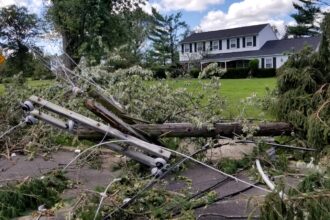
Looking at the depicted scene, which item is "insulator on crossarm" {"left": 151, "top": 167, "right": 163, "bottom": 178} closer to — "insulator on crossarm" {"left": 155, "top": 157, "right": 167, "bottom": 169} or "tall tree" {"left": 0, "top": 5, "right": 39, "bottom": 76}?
"insulator on crossarm" {"left": 155, "top": 157, "right": 167, "bottom": 169}

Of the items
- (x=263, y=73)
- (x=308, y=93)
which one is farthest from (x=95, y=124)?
(x=263, y=73)

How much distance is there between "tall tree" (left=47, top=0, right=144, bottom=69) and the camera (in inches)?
666

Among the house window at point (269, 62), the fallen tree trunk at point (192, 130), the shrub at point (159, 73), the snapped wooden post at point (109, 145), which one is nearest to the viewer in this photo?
the snapped wooden post at point (109, 145)

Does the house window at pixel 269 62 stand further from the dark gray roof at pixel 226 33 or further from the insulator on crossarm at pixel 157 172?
the insulator on crossarm at pixel 157 172

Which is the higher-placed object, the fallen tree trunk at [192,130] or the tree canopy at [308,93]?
the tree canopy at [308,93]

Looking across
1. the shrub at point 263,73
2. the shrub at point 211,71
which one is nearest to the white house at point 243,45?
the shrub at point 263,73

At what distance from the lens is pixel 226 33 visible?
48.3 m

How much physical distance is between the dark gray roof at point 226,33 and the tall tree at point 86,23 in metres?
30.2

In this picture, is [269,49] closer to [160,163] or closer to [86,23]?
[86,23]

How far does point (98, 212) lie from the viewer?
3.43 metres

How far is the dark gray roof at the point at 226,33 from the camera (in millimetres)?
46844

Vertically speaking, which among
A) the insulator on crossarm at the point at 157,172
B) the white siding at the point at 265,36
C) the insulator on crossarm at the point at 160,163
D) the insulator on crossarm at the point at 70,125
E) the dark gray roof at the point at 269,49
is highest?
the white siding at the point at 265,36

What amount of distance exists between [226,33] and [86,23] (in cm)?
3266

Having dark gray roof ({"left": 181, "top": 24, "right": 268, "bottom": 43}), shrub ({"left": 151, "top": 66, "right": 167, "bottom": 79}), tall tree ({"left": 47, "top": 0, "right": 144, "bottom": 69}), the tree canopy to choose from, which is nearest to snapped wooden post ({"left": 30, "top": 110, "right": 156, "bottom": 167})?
the tree canopy
